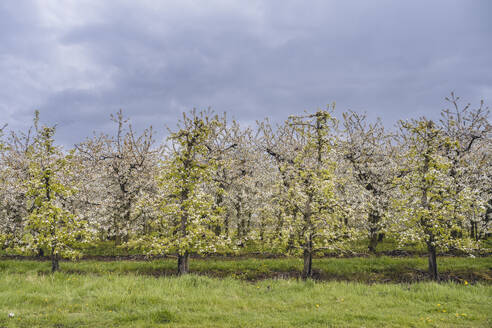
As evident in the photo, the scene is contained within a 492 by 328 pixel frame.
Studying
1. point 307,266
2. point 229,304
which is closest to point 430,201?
point 307,266

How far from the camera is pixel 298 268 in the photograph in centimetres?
1747

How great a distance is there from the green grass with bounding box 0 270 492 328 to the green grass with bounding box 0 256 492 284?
368cm

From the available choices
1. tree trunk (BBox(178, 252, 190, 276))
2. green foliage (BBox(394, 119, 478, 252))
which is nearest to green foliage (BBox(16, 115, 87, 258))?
tree trunk (BBox(178, 252, 190, 276))

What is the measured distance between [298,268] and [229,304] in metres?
8.67

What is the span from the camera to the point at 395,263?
17734 millimetres

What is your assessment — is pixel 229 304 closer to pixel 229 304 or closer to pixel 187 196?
pixel 229 304

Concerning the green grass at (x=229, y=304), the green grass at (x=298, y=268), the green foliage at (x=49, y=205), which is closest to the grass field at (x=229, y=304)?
the green grass at (x=229, y=304)

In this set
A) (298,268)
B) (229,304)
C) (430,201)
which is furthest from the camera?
(298,268)

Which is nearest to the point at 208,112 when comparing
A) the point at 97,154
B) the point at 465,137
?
the point at 97,154

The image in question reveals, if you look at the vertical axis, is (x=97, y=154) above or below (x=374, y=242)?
above

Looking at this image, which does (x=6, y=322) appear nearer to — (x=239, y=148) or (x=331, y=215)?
(x=331, y=215)

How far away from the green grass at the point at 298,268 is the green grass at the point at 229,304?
368 centimetres

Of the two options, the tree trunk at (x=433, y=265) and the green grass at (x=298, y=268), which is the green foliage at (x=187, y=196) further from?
the tree trunk at (x=433, y=265)

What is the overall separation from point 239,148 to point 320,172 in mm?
15824
